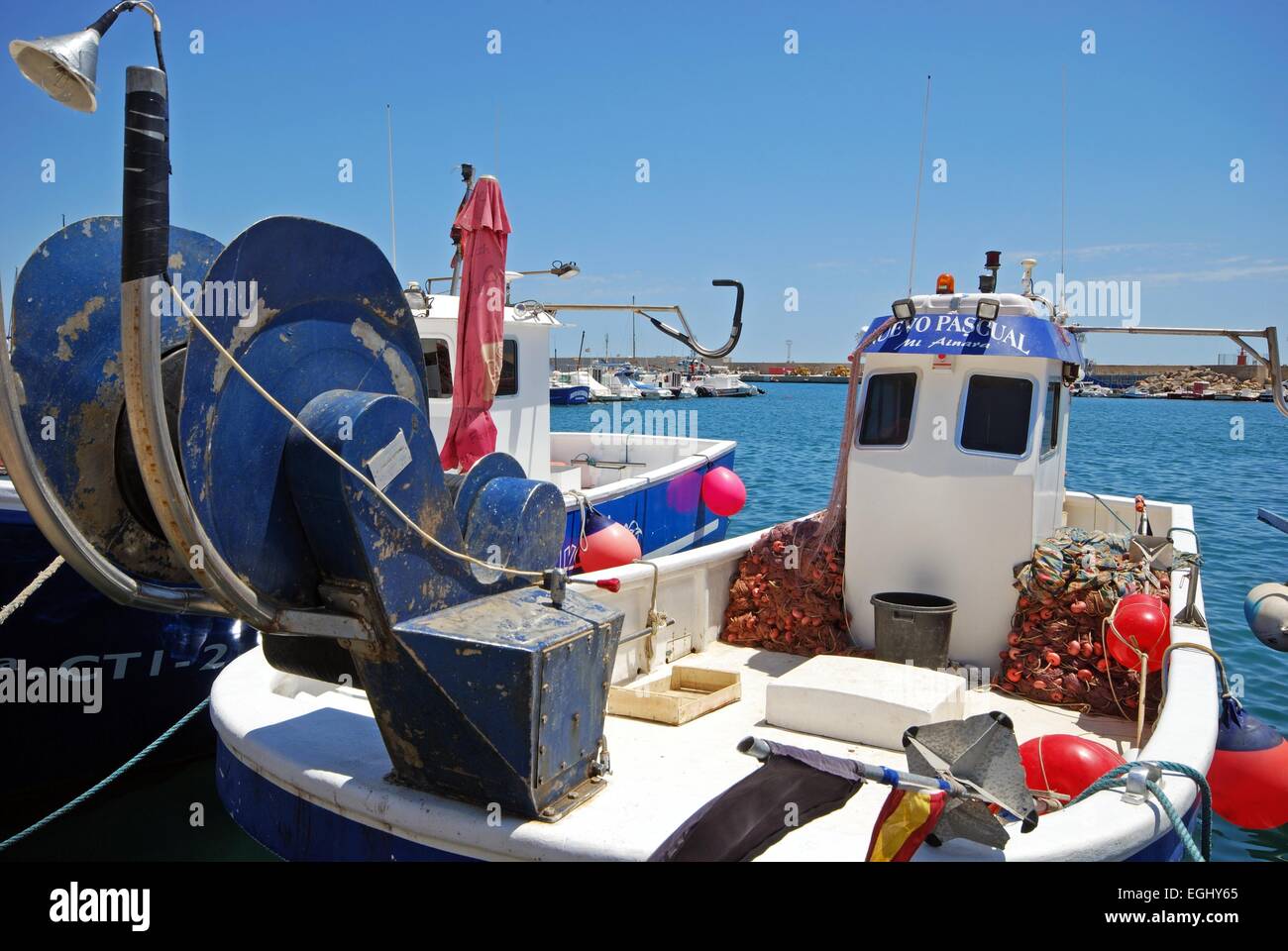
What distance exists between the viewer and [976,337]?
21.7ft

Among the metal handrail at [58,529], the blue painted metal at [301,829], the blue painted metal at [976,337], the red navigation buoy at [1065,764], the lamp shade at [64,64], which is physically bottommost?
the blue painted metal at [301,829]

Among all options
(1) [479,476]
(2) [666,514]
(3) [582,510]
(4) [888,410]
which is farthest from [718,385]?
(1) [479,476]

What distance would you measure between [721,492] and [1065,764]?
9.08 m

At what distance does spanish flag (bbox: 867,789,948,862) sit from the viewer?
3.34 m

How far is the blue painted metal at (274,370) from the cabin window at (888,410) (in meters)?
3.95

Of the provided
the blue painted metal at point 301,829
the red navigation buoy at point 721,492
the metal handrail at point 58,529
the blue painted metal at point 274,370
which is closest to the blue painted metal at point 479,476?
the blue painted metal at point 274,370

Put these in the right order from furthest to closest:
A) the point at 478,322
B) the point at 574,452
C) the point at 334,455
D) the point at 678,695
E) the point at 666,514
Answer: the point at 574,452
the point at 666,514
the point at 478,322
the point at 678,695
the point at 334,455

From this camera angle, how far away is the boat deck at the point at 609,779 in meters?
3.76

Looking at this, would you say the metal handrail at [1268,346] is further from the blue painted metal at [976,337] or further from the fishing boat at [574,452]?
the fishing boat at [574,452]

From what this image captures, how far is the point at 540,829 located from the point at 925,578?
12.5ft

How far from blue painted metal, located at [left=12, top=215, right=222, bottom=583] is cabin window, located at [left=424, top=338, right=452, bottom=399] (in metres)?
7.45

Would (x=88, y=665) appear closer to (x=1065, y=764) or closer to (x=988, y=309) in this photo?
(x=1065, y=764)

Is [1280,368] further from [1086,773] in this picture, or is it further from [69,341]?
[69,341]

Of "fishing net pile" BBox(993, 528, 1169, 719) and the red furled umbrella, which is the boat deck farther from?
the red furled umbrella
